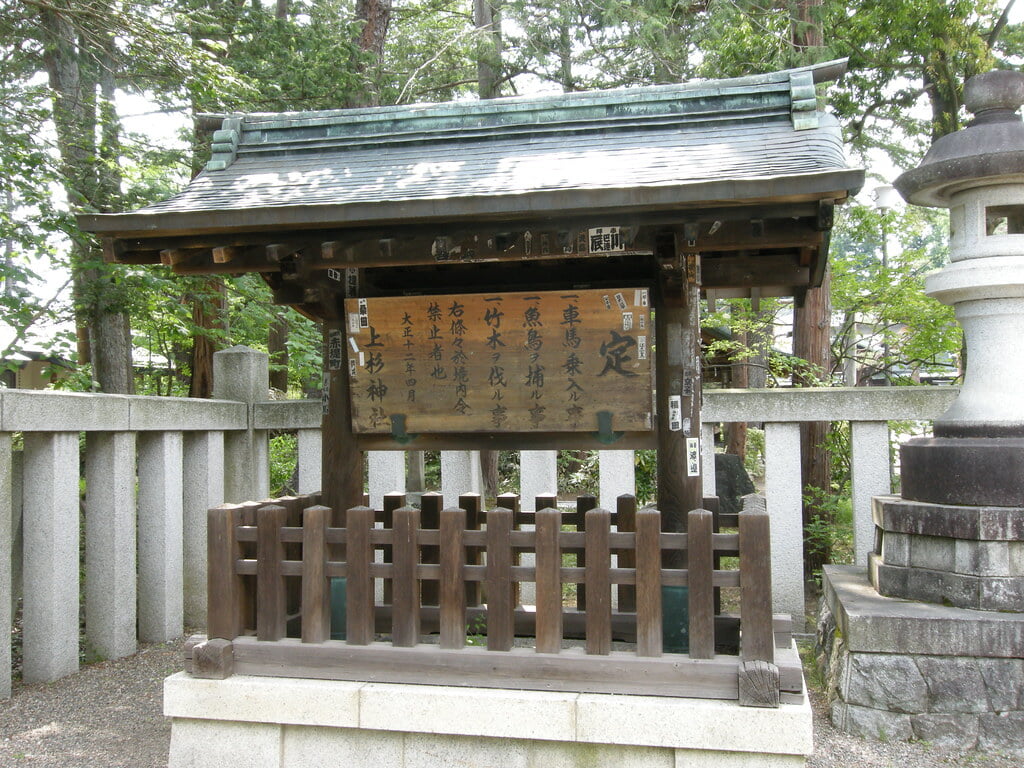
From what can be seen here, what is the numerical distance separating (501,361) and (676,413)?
1.03 meters

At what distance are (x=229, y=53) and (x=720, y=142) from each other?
8.86 m

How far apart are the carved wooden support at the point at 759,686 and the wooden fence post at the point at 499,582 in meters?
1.11

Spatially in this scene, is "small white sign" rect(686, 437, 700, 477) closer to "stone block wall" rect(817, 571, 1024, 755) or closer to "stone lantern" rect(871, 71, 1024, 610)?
"stone block wall" rect(817, 571, 1024, 755)

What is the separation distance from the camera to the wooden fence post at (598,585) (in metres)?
3.69

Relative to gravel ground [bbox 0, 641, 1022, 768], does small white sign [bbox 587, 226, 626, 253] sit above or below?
above

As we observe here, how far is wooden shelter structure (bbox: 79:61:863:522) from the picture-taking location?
3.70 metres

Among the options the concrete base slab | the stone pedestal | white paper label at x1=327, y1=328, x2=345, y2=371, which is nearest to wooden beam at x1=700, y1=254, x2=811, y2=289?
the stone pedestal

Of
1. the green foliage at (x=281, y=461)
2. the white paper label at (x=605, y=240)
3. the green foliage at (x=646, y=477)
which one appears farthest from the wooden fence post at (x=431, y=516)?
the green foliage at (x=281, y=461)

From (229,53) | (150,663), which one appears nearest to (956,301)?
(150,663)

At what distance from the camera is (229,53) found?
10719mm

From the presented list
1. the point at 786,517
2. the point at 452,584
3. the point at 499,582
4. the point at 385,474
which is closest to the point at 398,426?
the point at 452,584

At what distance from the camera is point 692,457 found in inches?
168

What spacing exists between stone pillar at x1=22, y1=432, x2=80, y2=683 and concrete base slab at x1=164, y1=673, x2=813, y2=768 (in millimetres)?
1713

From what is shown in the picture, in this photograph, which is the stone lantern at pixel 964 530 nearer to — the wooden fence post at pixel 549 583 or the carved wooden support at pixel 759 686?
the carved wooden support at pixel 759 686
